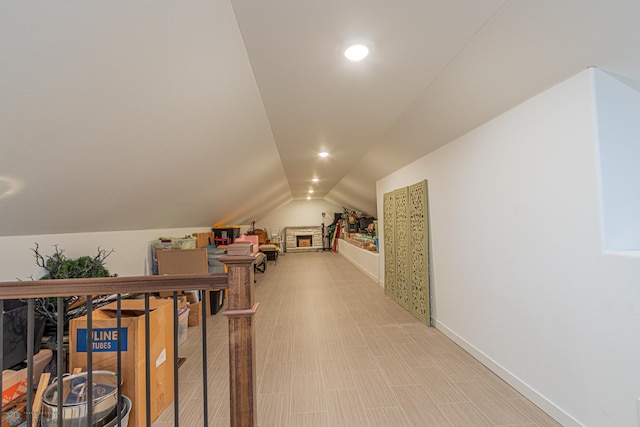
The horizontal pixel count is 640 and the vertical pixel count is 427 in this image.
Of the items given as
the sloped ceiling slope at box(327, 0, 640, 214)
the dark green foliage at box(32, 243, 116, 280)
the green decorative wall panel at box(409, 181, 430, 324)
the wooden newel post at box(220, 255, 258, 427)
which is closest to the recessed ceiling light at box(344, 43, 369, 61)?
the sloped ceiling slope at box(327, 0, 640, 214)

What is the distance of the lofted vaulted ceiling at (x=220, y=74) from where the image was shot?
1102mm

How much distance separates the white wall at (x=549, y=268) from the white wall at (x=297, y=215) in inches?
355

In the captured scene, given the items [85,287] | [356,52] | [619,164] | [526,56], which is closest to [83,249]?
[85,287]

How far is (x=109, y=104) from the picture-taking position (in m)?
1.38

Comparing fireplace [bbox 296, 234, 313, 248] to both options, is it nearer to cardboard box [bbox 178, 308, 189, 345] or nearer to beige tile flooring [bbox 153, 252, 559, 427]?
beige tile flooring [bbox 153, 252, 559, 427]

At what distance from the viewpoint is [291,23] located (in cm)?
138

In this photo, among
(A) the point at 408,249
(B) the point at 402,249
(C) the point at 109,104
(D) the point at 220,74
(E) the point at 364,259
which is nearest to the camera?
(C) the point at 109,104

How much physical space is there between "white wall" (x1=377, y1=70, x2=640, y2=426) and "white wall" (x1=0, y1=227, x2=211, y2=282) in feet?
12.1

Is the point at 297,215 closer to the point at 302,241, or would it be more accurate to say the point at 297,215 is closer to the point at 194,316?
the point at 302,241

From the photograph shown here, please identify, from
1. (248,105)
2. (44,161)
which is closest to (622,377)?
(248,105)

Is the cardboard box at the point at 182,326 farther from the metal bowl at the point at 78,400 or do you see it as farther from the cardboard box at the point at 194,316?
the metal bowl at the point at 78,400

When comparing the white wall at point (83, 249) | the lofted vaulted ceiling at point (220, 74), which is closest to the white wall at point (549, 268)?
the lofted vaulted ceiling at point (220, 74)

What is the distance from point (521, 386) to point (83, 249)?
392 cm

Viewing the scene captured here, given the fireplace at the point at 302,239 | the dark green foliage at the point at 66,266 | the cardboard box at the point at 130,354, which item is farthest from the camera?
the fireplace at the point at 302,239
